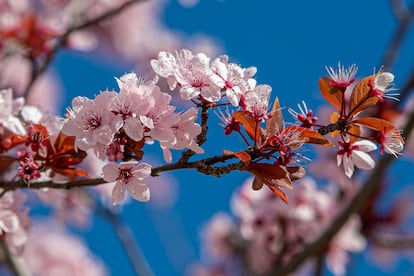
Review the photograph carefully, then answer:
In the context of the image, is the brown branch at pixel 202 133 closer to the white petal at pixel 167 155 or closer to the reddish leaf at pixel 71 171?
the white petal at pixel 167 155

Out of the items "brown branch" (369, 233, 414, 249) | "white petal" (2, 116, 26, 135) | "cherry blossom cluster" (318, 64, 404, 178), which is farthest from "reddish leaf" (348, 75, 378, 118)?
"brown branch" (369, 233, 414, 249)

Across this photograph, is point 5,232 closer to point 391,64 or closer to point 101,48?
point 391,64

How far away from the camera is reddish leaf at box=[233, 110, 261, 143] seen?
1.45 m

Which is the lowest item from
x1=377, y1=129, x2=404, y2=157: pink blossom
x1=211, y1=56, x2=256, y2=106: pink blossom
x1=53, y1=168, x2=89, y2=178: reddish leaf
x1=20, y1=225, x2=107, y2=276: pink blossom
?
x1=20, y1=225, x2=107, y2=276: pink blossom

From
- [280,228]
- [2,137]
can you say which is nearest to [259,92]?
[2,137]

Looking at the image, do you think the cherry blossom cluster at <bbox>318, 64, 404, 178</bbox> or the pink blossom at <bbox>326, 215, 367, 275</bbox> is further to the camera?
the pink blossom at <bbox>326, 215, 367, 275</bbox>

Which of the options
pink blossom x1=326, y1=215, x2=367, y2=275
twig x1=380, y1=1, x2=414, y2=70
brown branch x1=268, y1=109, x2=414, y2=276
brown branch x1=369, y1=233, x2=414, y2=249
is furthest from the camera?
pink blossom x1=326, y1=215, x2=367, y2=275

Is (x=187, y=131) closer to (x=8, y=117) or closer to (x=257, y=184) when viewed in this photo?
(x=257, y=184)

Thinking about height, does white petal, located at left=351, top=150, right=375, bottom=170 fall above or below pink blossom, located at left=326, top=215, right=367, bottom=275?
above

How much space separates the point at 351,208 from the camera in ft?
8.49

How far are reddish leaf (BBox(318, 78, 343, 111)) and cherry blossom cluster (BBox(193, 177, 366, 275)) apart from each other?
172cm

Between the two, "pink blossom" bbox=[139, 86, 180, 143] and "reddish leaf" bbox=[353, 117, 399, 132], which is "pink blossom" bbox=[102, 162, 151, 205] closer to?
"pink blossom" bbox=[139, 86, 180, 143]

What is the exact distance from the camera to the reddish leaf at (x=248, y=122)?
4.77 feet

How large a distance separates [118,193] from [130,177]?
5 centimetres
